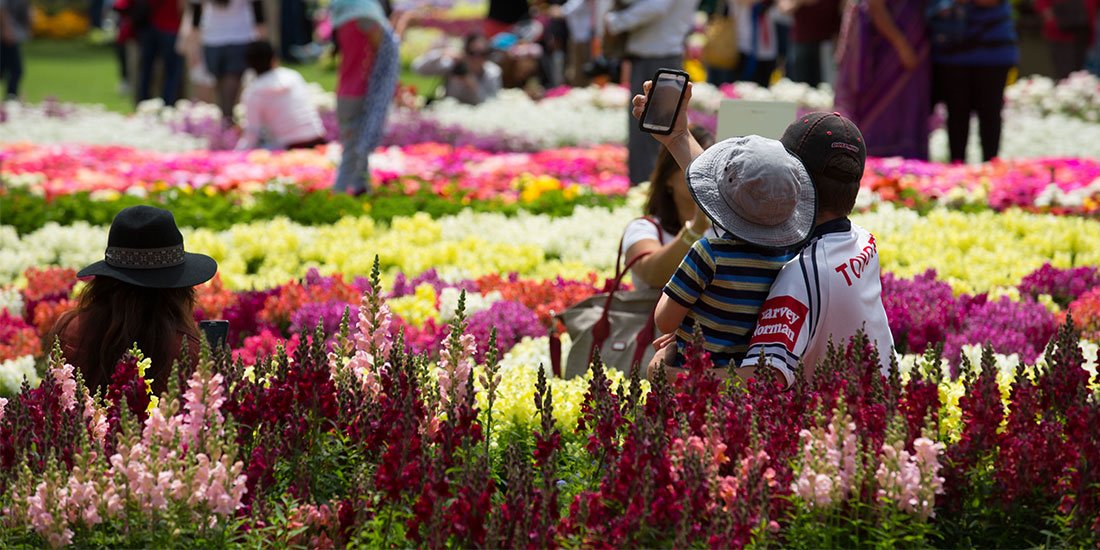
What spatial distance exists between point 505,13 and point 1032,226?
15.5 metres

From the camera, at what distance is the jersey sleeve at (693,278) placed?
3.76 meters

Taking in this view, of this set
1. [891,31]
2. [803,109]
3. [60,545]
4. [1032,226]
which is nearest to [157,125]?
[803,109]

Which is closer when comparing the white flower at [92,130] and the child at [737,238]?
the child at [737,238]

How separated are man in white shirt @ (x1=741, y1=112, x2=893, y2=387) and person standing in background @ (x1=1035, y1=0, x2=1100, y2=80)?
14927 millimetres

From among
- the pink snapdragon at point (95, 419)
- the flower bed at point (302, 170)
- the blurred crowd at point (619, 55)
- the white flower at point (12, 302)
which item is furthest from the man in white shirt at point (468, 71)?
the pink snapdragon at point (95, 419)

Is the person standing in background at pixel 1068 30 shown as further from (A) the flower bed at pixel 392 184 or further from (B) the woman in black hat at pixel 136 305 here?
(B) the woman in black hat at pixel 136 305

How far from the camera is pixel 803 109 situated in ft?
47.0

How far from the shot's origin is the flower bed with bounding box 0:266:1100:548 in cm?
300

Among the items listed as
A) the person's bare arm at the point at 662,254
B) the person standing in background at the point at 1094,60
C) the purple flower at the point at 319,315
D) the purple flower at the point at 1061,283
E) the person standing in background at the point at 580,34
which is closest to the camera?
the person's bare arm at the point at 662,254

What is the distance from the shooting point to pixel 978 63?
11.2 m

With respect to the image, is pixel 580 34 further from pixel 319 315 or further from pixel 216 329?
pixel 216 329

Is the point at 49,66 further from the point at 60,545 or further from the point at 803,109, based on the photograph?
the point at 60,545

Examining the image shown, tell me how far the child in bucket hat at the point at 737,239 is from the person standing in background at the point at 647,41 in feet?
20.8

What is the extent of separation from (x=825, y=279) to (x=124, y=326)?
1.87 meters
